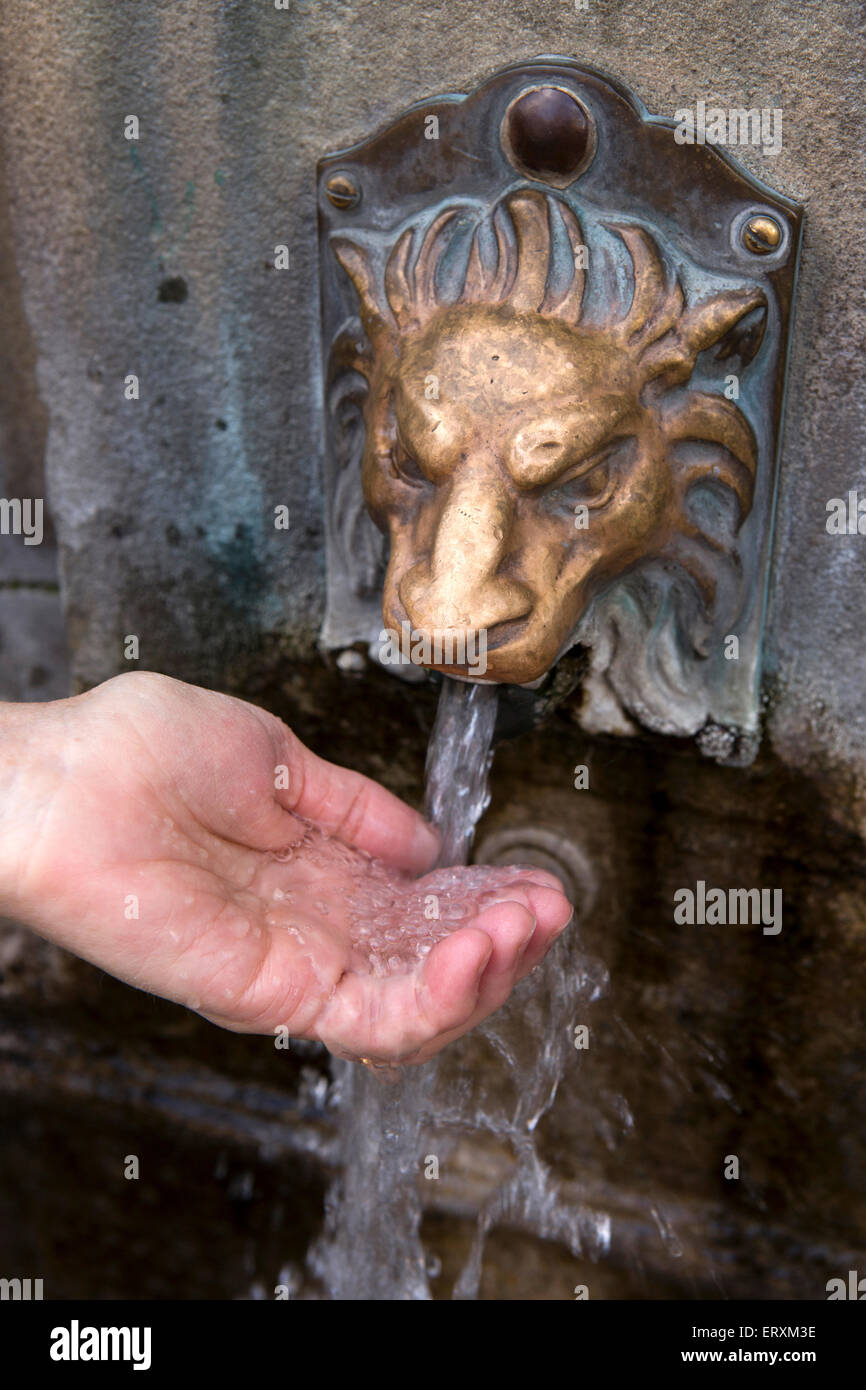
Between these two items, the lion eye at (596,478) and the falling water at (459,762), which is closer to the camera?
the lion eye at (596,478)

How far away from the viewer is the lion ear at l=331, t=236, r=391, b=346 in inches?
32.9

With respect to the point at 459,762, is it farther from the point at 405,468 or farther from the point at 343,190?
the point at 343,190

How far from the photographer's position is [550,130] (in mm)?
769

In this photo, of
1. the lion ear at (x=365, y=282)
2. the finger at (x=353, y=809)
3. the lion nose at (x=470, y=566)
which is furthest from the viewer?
the finger at (x=353, y=809)

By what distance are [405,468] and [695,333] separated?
23 cm

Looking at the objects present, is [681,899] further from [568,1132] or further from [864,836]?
[568,1132]

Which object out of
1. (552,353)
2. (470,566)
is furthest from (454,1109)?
(552,353)

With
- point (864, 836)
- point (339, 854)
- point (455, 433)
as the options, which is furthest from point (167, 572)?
point (864, 836)

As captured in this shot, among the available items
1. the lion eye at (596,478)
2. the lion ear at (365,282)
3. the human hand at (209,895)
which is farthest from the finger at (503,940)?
the lion ear at (365,282)

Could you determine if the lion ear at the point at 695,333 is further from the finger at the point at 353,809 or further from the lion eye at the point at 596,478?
the finger at the point at 353,809

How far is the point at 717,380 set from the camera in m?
0.82

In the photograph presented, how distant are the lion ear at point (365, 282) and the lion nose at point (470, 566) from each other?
7.0 inches

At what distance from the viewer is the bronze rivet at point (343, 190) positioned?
0.87m

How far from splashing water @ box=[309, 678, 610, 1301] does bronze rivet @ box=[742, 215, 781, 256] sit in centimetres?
38
